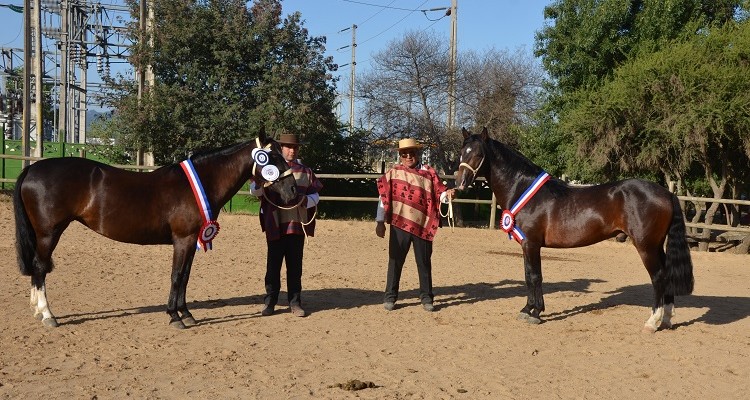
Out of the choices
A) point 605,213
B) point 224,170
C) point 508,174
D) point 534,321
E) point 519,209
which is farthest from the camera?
point 508,174

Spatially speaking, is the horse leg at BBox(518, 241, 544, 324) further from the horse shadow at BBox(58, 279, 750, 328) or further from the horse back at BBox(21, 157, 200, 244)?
the horse back at BBox(21, 157, 200, 244)

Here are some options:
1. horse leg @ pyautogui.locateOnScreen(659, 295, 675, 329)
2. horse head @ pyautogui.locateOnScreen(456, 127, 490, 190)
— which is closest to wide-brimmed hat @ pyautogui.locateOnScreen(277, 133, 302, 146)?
horse head @ pyautogui.locateOnScreen(456, 127, 490, 190)

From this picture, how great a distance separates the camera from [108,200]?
626 cm

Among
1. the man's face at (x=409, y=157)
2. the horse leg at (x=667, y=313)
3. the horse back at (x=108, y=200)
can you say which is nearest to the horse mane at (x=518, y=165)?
the man's face at (x=409, y=157)

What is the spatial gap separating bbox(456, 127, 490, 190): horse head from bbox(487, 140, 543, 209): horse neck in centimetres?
15

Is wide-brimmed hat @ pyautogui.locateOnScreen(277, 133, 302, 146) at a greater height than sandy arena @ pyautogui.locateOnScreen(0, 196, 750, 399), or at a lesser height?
greater

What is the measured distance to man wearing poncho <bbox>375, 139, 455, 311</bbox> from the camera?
7.26 meters

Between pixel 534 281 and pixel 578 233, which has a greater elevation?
pixel 578 233

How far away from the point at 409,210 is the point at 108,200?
3001 millimetres

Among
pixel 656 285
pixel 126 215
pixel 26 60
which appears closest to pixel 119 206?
pixel 126 215

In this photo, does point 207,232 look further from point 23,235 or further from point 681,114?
point 681,114

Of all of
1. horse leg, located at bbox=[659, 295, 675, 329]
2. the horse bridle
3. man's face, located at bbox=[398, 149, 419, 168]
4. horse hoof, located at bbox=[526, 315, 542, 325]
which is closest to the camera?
horse leg, located at bbox=[659, 295, 675, 329]

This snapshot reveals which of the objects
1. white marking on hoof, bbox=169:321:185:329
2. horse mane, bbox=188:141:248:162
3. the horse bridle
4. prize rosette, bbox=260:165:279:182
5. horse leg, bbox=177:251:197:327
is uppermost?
horse mane, bbox=188:141:248:162

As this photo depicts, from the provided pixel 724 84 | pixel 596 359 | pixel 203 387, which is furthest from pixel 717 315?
pixel 724 84
